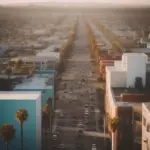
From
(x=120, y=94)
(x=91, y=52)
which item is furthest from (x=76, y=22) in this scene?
(x=120, y=94)

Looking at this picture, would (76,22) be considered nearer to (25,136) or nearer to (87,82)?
(87,82)

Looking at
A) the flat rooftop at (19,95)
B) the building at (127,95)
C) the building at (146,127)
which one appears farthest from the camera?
the flat rooftop at (19,95)

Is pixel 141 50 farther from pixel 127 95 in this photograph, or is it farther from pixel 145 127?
pixel 145 127

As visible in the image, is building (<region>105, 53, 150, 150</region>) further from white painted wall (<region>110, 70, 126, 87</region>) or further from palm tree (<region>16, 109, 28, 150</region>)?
palm tree (<region>16, 109, 28, 150</region>)

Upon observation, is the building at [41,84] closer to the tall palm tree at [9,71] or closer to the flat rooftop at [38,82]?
the flat rooftop at [38,82]

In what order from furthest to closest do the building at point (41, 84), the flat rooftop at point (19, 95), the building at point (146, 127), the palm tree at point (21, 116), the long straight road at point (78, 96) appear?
the building at point (41, 84) → the long straight road at point (78, 96) → the flat rooftop at point (19, 95) → the palm tree at point (21, 116) → the building at point (146, 127)

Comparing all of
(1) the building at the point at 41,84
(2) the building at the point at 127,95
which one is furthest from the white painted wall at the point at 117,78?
(1) the building at the point at 41,84

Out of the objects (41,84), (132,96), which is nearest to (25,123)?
(41,84)

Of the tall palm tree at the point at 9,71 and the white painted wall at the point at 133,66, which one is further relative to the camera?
the tall palm tree at the point at 9,71
